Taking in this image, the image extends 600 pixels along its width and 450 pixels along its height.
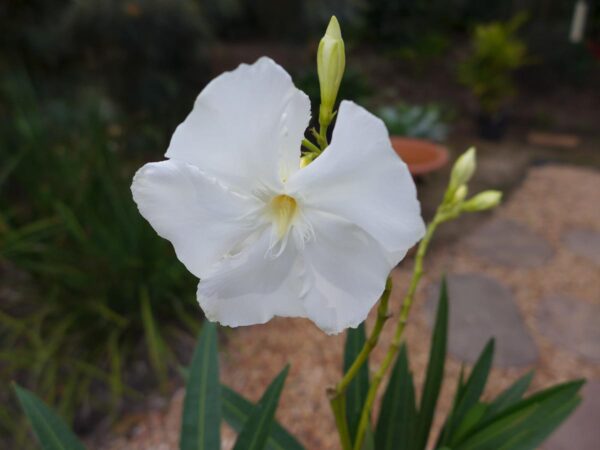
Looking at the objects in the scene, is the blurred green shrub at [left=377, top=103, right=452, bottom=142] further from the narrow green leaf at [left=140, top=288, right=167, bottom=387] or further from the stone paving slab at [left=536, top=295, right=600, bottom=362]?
the narrow green leaf at [left=140, top=288, right=167, bottom=387]

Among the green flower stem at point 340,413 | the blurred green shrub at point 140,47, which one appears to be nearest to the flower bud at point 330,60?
the green flower stem at point 340,413

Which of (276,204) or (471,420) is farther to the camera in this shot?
(471,420)

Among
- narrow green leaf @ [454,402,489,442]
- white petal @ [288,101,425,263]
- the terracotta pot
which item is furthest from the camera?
the terracotta pot

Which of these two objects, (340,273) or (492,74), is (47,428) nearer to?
(340,273)

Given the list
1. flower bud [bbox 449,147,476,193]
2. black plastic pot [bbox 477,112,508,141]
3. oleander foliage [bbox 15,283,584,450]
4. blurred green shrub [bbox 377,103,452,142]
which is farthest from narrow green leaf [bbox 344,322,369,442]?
black plastic pot [bbox 477,112,508,141]

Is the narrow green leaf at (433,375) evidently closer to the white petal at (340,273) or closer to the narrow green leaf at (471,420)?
the narrow green leaf at (471,420)

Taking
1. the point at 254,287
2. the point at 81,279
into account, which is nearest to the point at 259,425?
the point at 254,287

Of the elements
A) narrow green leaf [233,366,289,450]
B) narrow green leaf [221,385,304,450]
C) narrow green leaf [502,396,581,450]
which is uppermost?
narrow green leaf [233,366,289,450]
